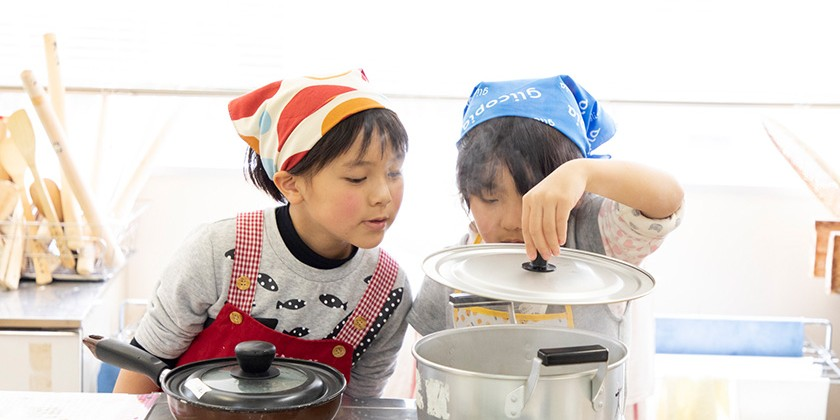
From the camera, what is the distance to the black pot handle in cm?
73

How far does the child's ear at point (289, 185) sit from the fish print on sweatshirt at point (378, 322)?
6.9 inches

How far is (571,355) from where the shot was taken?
74cm

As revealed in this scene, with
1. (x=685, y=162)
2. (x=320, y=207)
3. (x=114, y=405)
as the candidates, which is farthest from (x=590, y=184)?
(x=685, y=162)

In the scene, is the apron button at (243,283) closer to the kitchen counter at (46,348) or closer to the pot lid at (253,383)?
the pot lid at (253,383)

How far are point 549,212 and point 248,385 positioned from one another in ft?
1.08

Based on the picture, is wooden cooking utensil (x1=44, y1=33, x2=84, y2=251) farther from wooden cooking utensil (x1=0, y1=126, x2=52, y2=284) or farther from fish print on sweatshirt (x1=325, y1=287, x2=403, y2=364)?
fish print on sweatshirt (x1=325, y1=287, x2=403, y2=364)

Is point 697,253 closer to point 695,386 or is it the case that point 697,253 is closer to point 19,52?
point 695,386

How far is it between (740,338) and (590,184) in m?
1.07

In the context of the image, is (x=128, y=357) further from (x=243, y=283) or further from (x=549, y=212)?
(x=549, y=212)

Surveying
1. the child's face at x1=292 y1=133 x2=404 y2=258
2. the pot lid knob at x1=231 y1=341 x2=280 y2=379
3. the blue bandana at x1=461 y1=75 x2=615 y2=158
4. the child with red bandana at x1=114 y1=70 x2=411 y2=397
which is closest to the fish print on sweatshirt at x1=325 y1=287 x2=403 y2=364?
the child with red bandana at x1=114 y1=70 x2=411 y2=397

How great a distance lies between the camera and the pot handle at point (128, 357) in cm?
91

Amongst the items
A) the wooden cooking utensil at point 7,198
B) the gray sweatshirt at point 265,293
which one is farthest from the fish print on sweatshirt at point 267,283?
the wooden cooking utensil at point 7,198

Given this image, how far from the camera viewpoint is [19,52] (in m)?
2.11

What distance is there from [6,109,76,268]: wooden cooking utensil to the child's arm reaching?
1.20 m
